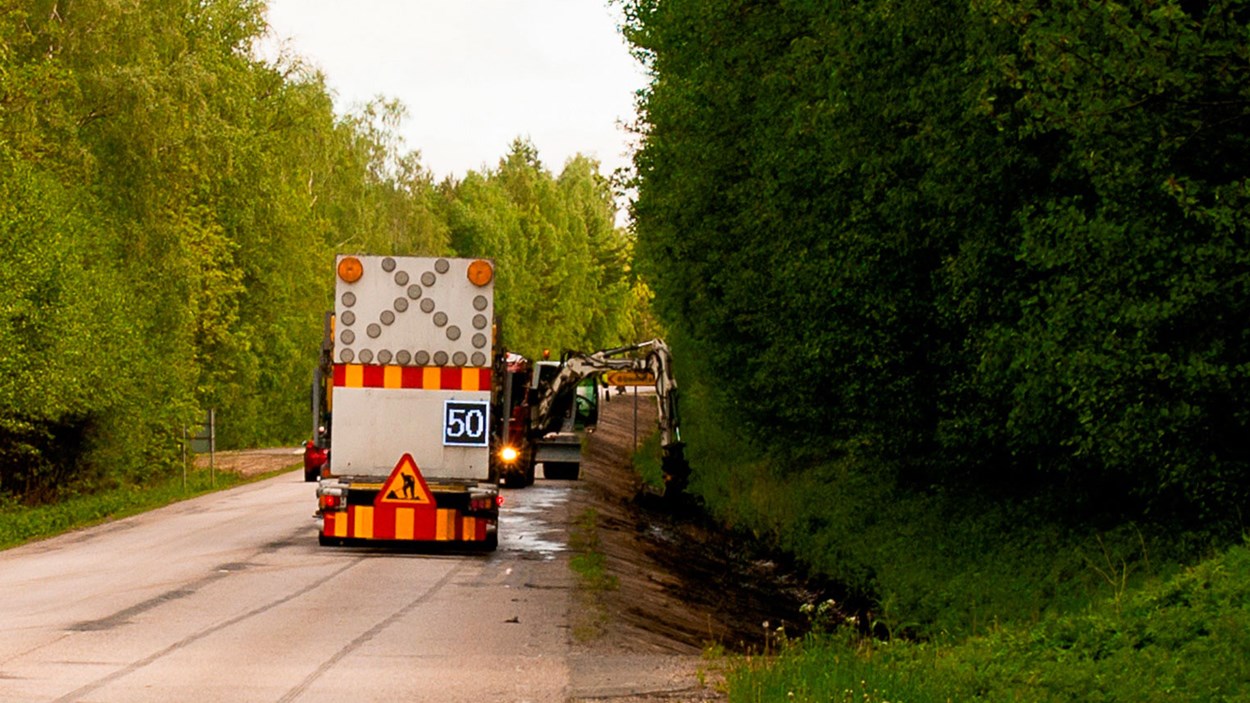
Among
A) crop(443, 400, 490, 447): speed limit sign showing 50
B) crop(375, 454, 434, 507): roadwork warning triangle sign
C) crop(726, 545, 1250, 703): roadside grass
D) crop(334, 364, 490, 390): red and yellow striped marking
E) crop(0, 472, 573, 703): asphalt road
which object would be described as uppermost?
crop(334, 364, 490, 390): red and yellow striped marking

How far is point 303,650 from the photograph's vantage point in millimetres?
12750

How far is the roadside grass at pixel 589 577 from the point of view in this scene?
14633mm

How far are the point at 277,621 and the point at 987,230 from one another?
32.3ft

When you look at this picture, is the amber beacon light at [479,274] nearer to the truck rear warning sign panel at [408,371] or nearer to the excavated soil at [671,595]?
the truck rear warning sign panel at [408,371]

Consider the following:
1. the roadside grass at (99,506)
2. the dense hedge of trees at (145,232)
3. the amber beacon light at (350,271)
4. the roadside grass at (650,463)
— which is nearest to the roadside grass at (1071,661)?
the amber beacon light at (350,271)

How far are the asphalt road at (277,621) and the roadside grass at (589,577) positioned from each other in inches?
8.5

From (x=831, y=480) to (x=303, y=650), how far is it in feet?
64.5

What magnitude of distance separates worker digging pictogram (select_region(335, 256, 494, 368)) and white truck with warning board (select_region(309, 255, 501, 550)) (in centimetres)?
1

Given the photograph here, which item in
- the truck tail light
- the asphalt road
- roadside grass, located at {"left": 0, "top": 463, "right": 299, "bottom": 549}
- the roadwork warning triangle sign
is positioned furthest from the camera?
roadside grass, located at {"left": 0, "top": 463, "right": 299, "bottom": 549}

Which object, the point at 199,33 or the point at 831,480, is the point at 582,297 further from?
the point at 831,480

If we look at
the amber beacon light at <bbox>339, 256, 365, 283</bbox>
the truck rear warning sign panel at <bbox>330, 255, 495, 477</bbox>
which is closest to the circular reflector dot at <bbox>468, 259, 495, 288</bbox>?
the truck rear warning sign panel at <bbox>330, 255, 495, 477</bbox>

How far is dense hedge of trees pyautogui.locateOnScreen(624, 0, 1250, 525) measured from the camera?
15242mm

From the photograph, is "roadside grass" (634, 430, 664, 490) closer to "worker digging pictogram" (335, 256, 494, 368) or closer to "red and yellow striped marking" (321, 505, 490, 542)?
"red and yellow striped marking" (321, 505, 490, 542)

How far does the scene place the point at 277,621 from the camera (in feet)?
47.6
